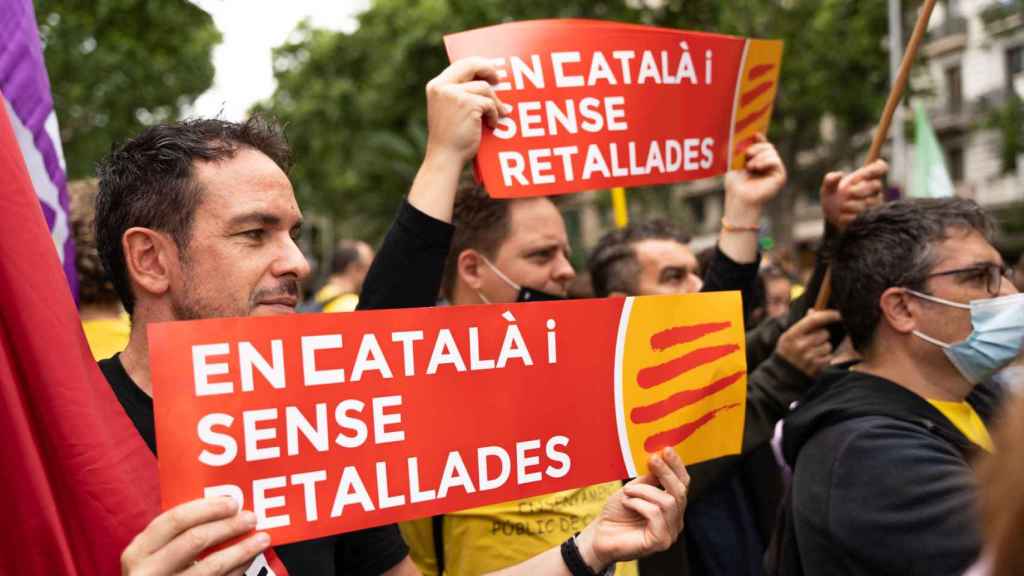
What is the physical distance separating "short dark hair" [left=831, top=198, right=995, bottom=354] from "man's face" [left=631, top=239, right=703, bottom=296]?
1.21m

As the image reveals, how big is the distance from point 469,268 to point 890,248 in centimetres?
132

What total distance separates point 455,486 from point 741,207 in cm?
161

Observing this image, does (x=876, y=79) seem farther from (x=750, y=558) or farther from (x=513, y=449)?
(x=513, y=449)

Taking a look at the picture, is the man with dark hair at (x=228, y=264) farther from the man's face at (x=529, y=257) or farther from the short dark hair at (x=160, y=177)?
the man's face at (x=529, y=257)

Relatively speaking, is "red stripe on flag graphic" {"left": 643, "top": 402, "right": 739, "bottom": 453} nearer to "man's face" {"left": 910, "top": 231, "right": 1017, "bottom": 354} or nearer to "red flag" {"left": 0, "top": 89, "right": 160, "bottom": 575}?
"man's face" {"left": 910, "top": 231, "right": 1017, "bottom": 354}

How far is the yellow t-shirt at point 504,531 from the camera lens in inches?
103

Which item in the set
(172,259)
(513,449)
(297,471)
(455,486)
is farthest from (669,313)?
(172,259)

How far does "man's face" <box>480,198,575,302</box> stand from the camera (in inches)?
127

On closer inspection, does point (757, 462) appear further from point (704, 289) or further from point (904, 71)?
point (904, 71)

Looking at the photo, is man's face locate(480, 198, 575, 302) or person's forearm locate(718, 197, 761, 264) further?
man's face locate(480, 198, 575, 302)

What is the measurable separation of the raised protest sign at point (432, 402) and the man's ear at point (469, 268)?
121cm

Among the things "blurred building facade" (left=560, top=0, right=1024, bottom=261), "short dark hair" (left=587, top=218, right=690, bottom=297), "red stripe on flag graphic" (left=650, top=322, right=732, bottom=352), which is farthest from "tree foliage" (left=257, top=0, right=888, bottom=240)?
"red stripe on flag graphic" (left=650, top=322, right=732, bottom=352)

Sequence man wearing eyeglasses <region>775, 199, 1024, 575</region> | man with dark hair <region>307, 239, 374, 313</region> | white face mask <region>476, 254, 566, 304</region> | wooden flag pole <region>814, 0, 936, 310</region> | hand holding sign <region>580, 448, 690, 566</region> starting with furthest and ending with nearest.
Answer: man with dark hair <region>307, 239, 374, 313</region>
white face mask <region>476, 254, 566, 304</region>
wooden flag pole <region>814, 0, 936, 310</region>
man wearing eyeglasses <region>775, 199, 1024, 575</region>
hand holding sign <region>580, 448, 690, 566</region>

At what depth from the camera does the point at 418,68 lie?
23.0 m
